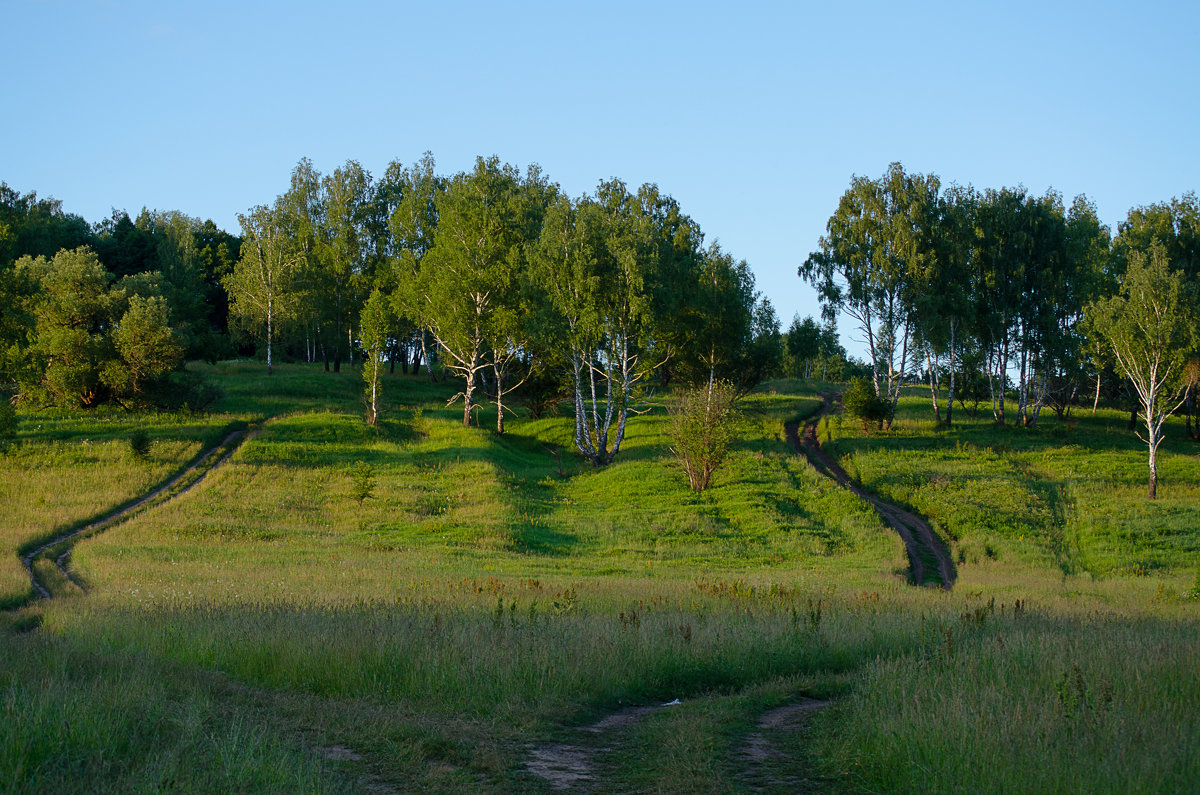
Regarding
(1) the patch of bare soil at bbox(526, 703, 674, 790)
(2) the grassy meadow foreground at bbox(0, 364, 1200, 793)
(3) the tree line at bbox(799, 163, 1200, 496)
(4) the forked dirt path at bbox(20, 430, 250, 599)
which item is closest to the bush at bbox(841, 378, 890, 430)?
(3) the tree line at bbox(799, 163, 1200, 496)

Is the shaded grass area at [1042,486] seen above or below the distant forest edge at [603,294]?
below

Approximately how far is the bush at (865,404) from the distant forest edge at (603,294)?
0.85m

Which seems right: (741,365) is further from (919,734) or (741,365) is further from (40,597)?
(919,734)

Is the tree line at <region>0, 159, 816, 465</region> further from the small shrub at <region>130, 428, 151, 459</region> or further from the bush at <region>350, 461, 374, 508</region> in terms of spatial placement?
the bush at <region>350, 461, 374, 508</region>

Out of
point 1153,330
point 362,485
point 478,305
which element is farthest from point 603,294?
point 1153,330

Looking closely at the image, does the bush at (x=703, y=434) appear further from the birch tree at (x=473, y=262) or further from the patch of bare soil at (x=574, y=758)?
the patch of bare soil at (x=574, y=758)

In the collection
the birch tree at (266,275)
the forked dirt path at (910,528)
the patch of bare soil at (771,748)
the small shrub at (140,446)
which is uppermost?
the birch tree at (266,275)

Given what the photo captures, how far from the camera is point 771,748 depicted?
24.9ft

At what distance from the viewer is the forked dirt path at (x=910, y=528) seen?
93.1 ft

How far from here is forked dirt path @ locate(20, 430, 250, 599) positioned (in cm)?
2142

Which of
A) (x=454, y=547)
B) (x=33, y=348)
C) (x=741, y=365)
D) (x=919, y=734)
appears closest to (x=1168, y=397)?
(x=741, y=365)

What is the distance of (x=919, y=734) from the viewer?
22.2ft

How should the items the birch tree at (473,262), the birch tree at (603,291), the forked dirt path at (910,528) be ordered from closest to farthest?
the forked dirt path at (910,528)
the birch tree at (603,291)
the birch tree at (473,262)

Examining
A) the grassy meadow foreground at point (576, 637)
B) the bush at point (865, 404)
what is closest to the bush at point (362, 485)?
the grassy meadow foreground at point (576, 637)
